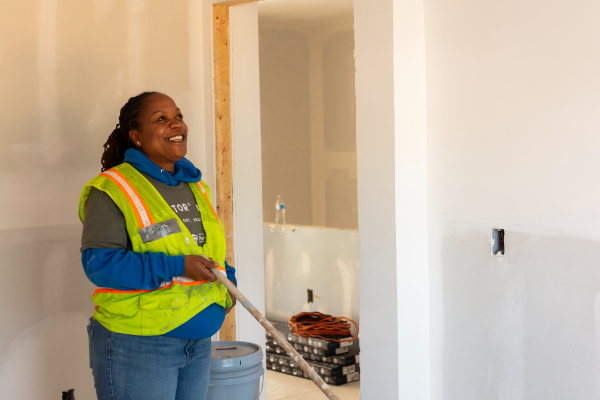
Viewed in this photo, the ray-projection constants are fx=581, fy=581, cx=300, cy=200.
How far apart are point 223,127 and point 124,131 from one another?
1062mm

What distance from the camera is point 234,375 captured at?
2137 mm

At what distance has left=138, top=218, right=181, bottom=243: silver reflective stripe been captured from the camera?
1.69 metres

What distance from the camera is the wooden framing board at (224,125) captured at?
293 cm

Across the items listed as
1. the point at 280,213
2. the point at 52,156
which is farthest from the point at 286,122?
the point at 52,156

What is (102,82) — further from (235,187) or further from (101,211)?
(101,211)

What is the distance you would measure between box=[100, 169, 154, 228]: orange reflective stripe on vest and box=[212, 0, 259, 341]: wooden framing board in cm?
123

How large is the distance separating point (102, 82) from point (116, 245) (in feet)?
3.86

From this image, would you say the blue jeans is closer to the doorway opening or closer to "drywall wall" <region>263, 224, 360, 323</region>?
"drywall wall" <region>263, 224, 360, 323</region>

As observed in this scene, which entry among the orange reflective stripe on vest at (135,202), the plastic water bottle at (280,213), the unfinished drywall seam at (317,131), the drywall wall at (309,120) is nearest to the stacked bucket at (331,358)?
the orange reflective stripe on vest at (135,202)

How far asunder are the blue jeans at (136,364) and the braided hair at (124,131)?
0.55 m

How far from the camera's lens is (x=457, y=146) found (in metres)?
2.20

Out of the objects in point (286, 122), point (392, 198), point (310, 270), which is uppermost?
point (286, 122)

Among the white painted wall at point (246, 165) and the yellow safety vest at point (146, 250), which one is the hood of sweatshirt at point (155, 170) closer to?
the yellow safety vest at point (146, 250)

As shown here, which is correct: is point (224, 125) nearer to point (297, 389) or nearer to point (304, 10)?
point (297, 389)
